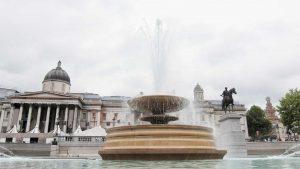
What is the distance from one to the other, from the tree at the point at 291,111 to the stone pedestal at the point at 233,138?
35051 millimetres

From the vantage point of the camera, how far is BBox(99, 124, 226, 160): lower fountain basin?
12.7 meters

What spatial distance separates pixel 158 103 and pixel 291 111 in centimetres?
4213

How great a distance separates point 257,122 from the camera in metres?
82.4

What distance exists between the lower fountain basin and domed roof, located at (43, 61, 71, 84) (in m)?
63.6

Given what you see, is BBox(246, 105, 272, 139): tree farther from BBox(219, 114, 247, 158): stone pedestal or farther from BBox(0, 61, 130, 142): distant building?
BBox(219, 114, 247, 158): stone pedestal

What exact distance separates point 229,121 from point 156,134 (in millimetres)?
9037

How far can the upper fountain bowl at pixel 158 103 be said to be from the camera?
16.8 metres

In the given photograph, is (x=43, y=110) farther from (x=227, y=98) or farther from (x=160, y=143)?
(x=160, y=143)

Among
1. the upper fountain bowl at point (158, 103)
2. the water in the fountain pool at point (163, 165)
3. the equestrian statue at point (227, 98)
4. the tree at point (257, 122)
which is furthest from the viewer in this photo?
the tree at point (257, 122)

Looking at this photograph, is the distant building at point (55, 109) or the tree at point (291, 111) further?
the distant building at point (55, 109)

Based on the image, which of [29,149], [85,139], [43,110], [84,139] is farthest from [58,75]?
[85,139]

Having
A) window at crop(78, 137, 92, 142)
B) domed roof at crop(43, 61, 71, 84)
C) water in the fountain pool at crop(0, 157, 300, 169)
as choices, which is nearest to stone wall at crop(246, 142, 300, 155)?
window at crop(78, 137, 92, 142)

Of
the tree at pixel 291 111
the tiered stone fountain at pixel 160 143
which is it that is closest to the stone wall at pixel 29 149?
the tiered stone fountain at pixel 160 143

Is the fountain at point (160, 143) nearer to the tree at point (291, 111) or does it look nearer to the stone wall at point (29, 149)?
the stone wall at point (29, 149)
